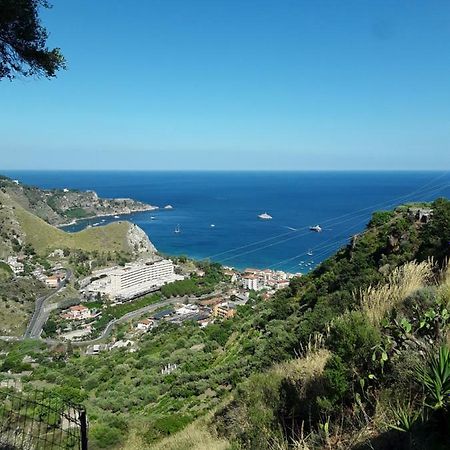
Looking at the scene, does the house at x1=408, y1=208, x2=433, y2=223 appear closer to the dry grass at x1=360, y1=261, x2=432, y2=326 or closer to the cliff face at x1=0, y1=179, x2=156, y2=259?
the dry grass at x1=360, y1=261, x2=432, y2=326

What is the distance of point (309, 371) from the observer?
3176 mm

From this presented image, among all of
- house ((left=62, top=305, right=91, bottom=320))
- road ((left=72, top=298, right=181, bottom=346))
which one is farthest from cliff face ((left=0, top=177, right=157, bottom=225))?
road ((left=72, top=298, right=181, bottom=346))

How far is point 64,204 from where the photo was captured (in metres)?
97.8

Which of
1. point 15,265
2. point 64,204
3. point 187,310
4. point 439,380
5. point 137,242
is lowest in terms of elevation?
point 187,310

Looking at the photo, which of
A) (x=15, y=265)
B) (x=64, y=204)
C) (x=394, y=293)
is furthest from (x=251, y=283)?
(x=64, y=204)

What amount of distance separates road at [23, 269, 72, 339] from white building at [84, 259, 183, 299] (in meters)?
4.01

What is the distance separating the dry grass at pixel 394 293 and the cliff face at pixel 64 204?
8820cm

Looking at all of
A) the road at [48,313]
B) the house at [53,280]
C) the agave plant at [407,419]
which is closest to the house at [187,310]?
the road at [48,313]

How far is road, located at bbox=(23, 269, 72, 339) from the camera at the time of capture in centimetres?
3180

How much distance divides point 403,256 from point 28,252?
5131 cm

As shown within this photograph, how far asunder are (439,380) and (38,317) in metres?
37.9

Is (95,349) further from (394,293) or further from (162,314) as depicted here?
(394,293)

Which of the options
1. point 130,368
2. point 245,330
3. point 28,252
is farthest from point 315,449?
point 28,252

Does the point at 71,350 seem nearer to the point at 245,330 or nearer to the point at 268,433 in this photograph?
the point at 245,330
